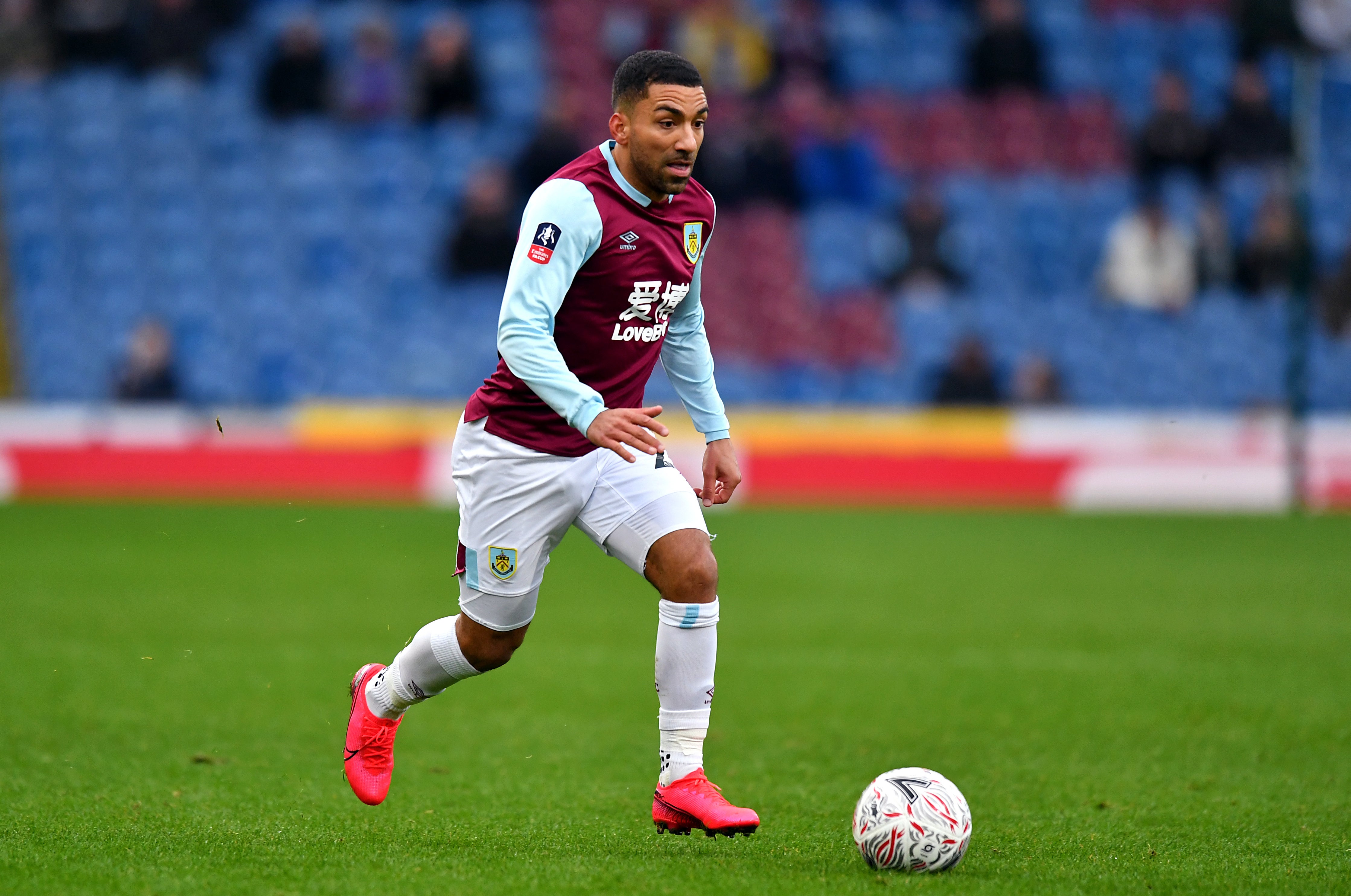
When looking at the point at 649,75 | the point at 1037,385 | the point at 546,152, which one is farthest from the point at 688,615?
the point at 546,152

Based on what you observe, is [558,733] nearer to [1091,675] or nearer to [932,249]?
[1091,675]

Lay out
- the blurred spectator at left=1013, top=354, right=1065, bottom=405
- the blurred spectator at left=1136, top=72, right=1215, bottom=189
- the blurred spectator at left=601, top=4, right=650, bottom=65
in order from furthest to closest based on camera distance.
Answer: the blurred spectator at left=601, top=4, right=650, bottom=65
the blurred spectator at left=1136, top=72, right=1215, bottom=189
the blurred spectator at left=1013, top=354, right=1065, bottom=405

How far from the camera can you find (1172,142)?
19422mm

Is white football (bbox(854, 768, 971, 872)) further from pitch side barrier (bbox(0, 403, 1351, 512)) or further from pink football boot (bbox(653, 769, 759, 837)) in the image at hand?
pitch side barrier (bbox(0, 403, 1351, 512))

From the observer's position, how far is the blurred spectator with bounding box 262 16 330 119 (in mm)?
19141

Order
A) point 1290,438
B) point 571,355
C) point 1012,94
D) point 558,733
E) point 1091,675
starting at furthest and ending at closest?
Result: point 1012,94 < point 1290,438 < point 1091,675 < point 558,733 < point 571,355

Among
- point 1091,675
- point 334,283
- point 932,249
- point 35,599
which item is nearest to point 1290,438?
point 932,249

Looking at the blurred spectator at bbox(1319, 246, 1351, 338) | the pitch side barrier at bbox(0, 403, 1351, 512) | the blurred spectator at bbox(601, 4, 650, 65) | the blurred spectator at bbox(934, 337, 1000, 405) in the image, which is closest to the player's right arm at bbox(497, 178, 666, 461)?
the pitch side barrier at bbox(0, 403, 1351, 512)

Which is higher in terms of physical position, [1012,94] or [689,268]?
[1012,94]

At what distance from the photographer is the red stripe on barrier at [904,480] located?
52.9 feet

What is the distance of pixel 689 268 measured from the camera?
5.21 metres

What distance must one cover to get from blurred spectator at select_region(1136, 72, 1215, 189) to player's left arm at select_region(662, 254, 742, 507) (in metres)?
15.3

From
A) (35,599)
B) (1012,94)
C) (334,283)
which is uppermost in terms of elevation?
(1012,94)

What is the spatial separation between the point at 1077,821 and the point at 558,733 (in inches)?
96.3
